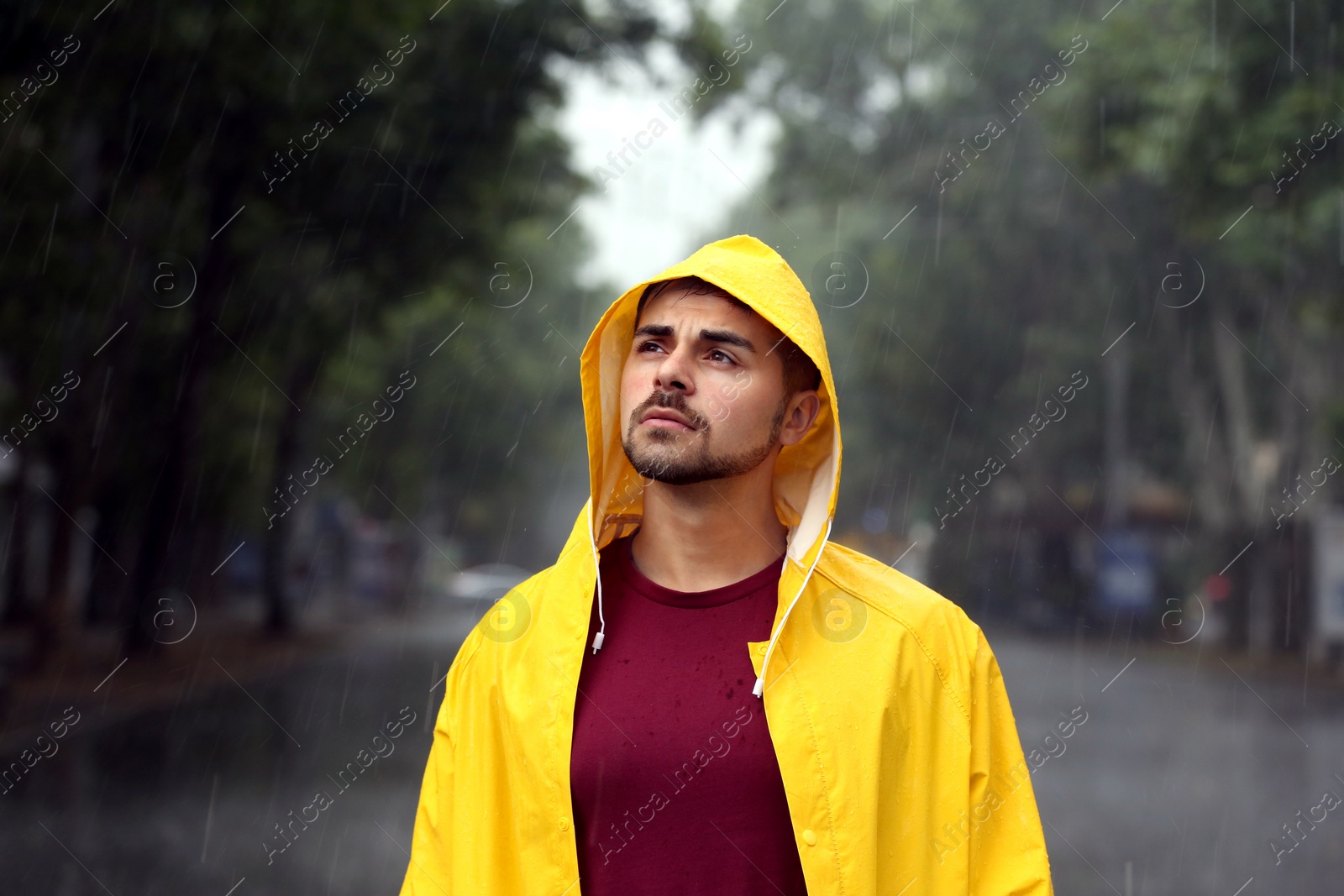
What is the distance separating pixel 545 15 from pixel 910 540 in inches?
951

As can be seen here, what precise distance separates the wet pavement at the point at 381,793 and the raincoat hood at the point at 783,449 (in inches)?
171

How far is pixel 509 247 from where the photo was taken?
61.3ft

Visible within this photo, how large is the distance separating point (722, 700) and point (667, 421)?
544mm

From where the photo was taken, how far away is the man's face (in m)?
2.61

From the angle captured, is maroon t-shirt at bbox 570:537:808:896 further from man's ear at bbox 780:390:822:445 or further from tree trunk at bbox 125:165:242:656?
tree trunk at bbox 125:165:242:656

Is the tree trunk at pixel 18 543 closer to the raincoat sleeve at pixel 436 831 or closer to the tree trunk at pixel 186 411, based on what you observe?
the tree trunk at pixel 186 411

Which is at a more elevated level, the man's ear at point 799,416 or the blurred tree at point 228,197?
the blurred tree at point 228,197

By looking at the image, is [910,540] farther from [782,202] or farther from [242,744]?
[242,744]

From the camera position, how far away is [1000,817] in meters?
2.44

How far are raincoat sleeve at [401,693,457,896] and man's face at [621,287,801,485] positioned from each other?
68 centimetres

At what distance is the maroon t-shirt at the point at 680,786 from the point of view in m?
2.40

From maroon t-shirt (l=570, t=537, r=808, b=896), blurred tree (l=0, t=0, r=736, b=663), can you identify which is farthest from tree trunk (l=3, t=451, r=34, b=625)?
maroon t-shirt (l=570, t=537, r=808, b=896)

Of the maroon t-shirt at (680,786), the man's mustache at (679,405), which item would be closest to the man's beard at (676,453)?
the man's mustache at (679,405)

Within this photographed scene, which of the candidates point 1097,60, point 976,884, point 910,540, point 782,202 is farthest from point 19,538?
point 910,540
